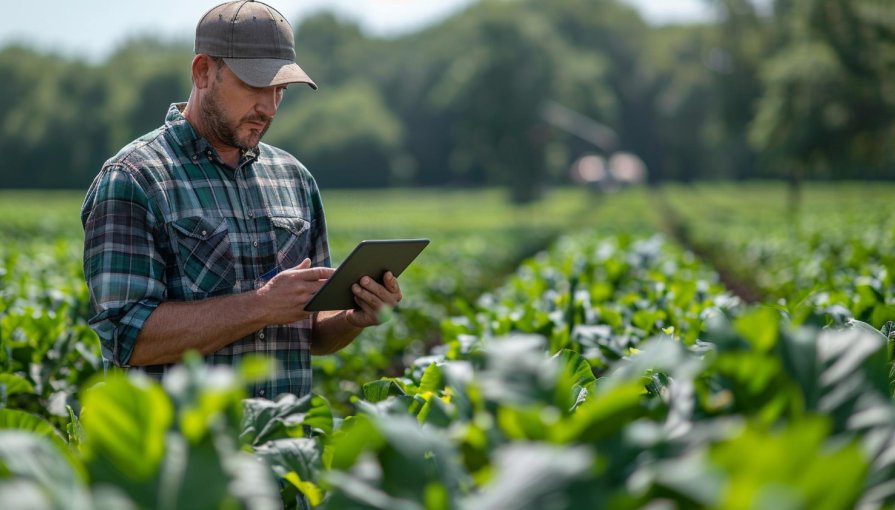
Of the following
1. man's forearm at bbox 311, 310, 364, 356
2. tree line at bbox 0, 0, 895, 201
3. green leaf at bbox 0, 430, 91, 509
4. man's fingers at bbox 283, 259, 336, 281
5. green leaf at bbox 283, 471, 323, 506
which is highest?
green leaf at bbox 0, 430, 91, 509

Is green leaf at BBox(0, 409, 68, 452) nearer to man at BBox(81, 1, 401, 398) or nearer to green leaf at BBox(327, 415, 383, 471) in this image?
green leaf at BBox(327, 415, 383, 471)

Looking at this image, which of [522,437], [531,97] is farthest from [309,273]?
[531,97]

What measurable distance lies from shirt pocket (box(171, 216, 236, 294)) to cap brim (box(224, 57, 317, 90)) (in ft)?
1.47

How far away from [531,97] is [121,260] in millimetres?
66765

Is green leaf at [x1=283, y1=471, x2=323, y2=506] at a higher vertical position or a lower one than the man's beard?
lower

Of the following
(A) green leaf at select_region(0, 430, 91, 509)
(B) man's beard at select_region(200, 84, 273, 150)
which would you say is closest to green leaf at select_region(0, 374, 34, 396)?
(B) man's beard at select_region(200, 84, 273, 150)

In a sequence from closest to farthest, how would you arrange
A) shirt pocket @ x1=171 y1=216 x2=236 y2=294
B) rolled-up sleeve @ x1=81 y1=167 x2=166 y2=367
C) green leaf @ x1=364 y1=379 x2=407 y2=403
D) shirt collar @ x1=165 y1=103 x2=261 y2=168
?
green leaf @ x1=364 y1=379 x2=407 y2=403 → rolled-up sleeve @ x1=81 y1=167 x2=166 y2=367 → shirt pocket @ x1=171 y1=216 x2=236 y2=294 → shirt collar @ x1=165 y1=103 x2=261 y2=168

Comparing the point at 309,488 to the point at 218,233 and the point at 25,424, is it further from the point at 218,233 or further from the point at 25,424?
the point at 218,233

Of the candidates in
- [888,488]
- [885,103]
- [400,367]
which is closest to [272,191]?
[888,488]

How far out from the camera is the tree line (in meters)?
35.0

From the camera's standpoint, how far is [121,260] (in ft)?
9.13

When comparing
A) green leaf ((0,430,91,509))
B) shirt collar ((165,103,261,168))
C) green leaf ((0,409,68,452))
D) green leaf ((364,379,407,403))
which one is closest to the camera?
green leaf ((0,430,91,509))

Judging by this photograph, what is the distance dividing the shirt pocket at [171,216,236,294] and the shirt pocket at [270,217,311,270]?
0.20m

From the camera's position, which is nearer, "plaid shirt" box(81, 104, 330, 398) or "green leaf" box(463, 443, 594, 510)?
"green leaf" box(463, 443, 594, 510)
